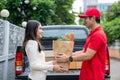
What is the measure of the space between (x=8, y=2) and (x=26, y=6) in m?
1.05

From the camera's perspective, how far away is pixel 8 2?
19.9m

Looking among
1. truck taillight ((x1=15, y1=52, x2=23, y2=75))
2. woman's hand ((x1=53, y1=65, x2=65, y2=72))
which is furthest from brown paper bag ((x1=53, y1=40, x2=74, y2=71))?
truck taillight ((x1=15, y1=52, x2=23, y2=75))

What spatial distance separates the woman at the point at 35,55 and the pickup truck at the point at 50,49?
1.57 meters

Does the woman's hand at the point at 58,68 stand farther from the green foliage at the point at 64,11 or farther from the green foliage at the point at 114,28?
the green foliage at the point at 114,28

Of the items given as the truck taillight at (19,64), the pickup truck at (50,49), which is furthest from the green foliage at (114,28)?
the truck taillight at (19,64)

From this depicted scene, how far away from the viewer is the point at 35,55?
15.0ft

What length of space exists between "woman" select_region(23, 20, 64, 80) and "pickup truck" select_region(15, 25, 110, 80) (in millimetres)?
1569

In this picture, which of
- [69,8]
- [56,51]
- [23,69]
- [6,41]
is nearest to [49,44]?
[23,69]

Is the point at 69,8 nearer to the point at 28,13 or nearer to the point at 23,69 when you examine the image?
the point at 28,13

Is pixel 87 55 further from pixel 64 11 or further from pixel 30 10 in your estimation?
pixel 64 11

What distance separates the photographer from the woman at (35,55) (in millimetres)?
4578

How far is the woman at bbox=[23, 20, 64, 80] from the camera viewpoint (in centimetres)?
458

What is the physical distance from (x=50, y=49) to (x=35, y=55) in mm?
2920

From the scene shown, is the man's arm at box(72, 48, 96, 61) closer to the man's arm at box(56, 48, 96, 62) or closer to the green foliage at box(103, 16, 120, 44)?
the man's arm at box(56, 48, 96, 62)
